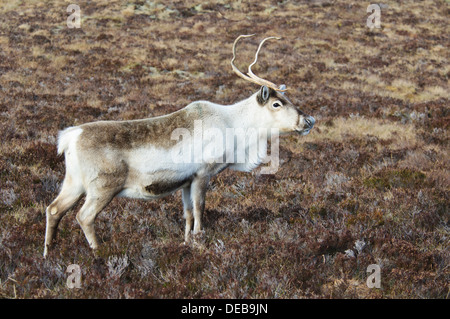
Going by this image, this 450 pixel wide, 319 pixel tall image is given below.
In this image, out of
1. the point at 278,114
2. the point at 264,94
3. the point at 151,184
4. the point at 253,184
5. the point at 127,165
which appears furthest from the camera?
the point at 253,184

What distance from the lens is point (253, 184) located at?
7262 mm

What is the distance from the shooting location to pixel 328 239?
470cm

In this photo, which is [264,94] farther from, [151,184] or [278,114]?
[151,184]

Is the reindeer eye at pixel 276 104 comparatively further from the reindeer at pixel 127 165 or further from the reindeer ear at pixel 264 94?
the reindeer at pixel 127 165

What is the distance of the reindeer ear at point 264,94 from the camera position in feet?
17.0

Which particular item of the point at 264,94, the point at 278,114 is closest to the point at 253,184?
the point at 278,114

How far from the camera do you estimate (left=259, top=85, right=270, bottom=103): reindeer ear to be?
5171mm

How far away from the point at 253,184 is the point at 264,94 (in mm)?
2430

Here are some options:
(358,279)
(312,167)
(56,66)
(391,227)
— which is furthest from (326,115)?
(56,66)

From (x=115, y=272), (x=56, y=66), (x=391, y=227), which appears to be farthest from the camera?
(x=56, y=66)

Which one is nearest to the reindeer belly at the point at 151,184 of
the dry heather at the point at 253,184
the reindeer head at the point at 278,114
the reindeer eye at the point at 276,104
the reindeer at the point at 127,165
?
the reindeer at the point at 127,165

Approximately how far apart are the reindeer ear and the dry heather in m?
1.72
